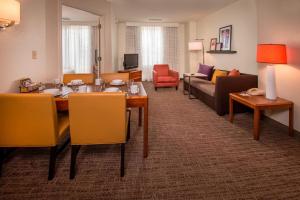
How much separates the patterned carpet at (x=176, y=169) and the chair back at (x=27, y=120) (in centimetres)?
37

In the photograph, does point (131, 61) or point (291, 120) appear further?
point (131, 61)

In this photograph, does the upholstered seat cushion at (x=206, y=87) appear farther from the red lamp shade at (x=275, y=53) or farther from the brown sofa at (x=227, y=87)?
the red lamp shade at (x=275, y=53)

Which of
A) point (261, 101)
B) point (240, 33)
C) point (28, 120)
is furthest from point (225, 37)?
point (28, 120)

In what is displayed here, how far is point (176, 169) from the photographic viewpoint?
218cm

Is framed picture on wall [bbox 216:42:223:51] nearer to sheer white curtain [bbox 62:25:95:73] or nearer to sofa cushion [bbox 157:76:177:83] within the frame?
sofa cushion [bbox 157:76:177:83]

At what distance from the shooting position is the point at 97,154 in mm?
2488

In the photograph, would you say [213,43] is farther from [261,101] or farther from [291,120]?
[291,120]

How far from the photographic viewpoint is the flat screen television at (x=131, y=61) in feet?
25.0

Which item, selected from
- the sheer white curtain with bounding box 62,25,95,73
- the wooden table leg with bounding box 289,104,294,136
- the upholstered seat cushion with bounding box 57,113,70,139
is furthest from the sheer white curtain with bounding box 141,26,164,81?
the upholstered seat cushion with bounding box 57,113,70,139

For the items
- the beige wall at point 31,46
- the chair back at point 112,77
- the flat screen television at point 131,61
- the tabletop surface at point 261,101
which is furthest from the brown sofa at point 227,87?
the flat screen television at point 131,61

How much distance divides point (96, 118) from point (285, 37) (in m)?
→ 2.89

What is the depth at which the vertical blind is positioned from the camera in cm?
869

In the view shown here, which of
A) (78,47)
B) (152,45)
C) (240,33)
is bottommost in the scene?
(240,33)

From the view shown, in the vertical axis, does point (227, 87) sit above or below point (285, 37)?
below
